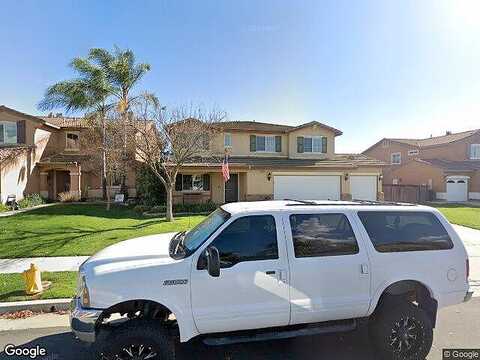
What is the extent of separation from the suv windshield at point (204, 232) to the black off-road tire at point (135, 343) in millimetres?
887

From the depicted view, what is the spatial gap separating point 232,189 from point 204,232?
18666 mm

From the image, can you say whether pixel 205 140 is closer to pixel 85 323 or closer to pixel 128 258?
pixel 128 258

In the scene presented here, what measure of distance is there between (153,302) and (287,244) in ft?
5.20

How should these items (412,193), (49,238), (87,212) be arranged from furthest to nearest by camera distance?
(412,193) < (87,212) < (49,238)

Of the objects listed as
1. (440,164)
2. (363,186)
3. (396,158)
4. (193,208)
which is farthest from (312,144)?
(396,158)

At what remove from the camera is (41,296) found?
18.9ft

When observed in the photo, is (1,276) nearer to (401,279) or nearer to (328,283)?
(328,283)

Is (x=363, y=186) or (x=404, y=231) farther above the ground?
(x=363, y=186)

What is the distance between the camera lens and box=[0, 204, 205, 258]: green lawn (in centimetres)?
948

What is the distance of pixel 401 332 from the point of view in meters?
3.86

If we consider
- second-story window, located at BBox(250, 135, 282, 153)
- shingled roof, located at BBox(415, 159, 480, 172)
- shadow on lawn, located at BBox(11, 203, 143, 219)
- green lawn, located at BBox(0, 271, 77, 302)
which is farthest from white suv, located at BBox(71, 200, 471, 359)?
shingled roof, located at BBox(415, 159, 480, 172)

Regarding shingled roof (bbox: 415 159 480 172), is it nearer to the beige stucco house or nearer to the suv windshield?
the beige stucco house

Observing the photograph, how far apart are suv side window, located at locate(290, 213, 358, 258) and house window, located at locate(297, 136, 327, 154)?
2010 centimetres

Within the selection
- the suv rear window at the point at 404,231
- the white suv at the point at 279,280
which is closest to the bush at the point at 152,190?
the white suv at the point at 279,280
